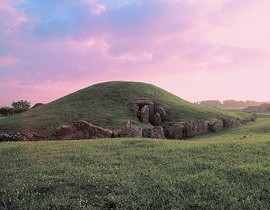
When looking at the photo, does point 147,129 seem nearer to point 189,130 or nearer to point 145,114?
point 189,130

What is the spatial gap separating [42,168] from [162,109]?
2430 cm

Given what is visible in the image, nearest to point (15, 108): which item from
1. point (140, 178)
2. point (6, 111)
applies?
point (6, 111)

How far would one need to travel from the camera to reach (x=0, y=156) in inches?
707

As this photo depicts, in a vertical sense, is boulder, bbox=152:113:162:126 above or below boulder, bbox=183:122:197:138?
above

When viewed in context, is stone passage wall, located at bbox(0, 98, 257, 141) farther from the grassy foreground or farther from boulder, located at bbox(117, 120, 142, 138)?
the grassy foreground

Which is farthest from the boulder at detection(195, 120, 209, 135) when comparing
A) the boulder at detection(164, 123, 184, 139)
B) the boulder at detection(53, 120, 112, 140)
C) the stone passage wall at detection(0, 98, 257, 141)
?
the boulder at detection(53, 120, 112, 140)

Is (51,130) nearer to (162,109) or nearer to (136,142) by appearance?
(162,109)

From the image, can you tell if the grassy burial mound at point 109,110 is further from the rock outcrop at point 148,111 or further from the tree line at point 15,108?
the tree line at point 15,108

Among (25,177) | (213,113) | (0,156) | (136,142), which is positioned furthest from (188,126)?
(25,177)

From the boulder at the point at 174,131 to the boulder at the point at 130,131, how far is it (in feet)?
11.2

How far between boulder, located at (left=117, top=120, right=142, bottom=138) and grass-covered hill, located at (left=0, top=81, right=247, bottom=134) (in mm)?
1832

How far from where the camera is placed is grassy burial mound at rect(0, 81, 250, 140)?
3419 cm

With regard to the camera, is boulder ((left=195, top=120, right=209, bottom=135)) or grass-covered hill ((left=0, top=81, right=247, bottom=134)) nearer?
grass-covered hill ((left=0, top=81, right=247, bottom=134))

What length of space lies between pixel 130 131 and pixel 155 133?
2.67 meters
